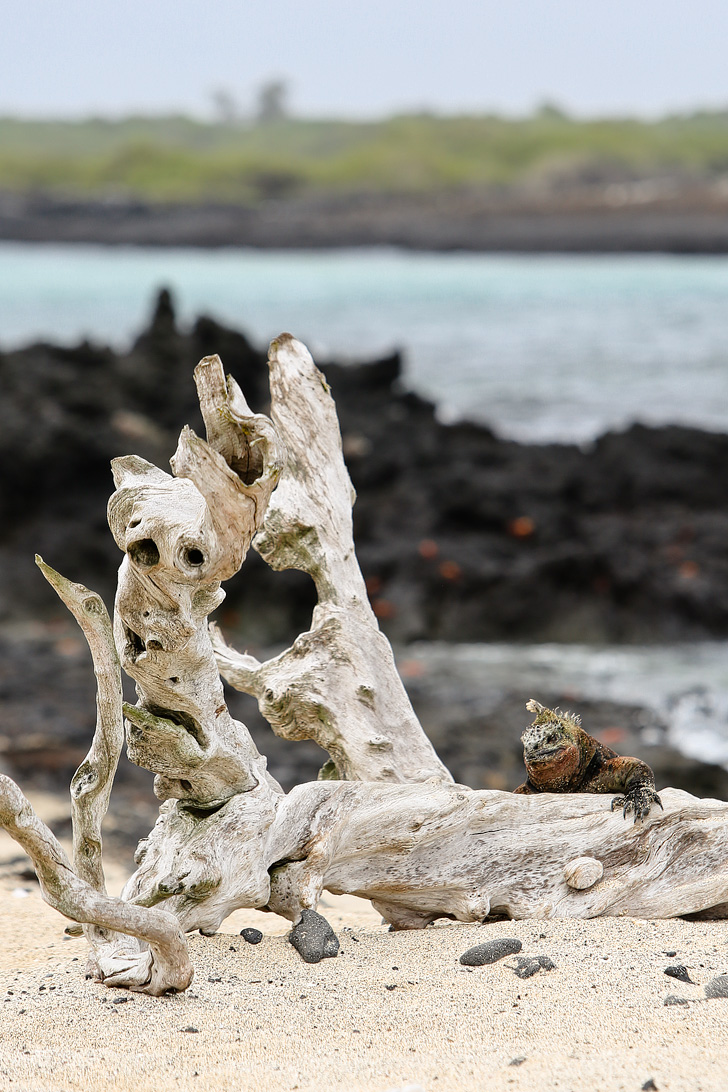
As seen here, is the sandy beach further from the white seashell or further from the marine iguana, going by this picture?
the marine iguana

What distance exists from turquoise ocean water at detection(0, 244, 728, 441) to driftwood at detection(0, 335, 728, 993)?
16127 millimetres

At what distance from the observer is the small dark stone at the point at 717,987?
11.3ft

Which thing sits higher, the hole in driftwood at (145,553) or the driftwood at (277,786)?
the hole in driftwood at (145,553)

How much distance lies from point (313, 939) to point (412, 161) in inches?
3826

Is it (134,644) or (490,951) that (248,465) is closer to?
(134,644)

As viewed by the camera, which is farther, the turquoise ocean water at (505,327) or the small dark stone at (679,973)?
the turquoise ocean water at (505,327)

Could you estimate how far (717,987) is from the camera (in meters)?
3.46

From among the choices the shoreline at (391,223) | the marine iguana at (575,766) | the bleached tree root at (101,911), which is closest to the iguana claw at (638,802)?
the marine iguana at (575,766)

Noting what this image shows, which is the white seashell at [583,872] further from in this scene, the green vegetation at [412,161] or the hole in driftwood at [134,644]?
the green vegetation at [412,161]

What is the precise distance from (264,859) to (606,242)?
6383 cm

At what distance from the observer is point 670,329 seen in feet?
121

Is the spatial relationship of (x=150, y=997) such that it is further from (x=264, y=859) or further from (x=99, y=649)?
(x=99, y=649)

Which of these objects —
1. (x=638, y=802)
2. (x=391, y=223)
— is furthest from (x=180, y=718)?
(x=391, y=223)

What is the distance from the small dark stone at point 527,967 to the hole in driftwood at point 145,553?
72.6 inches
